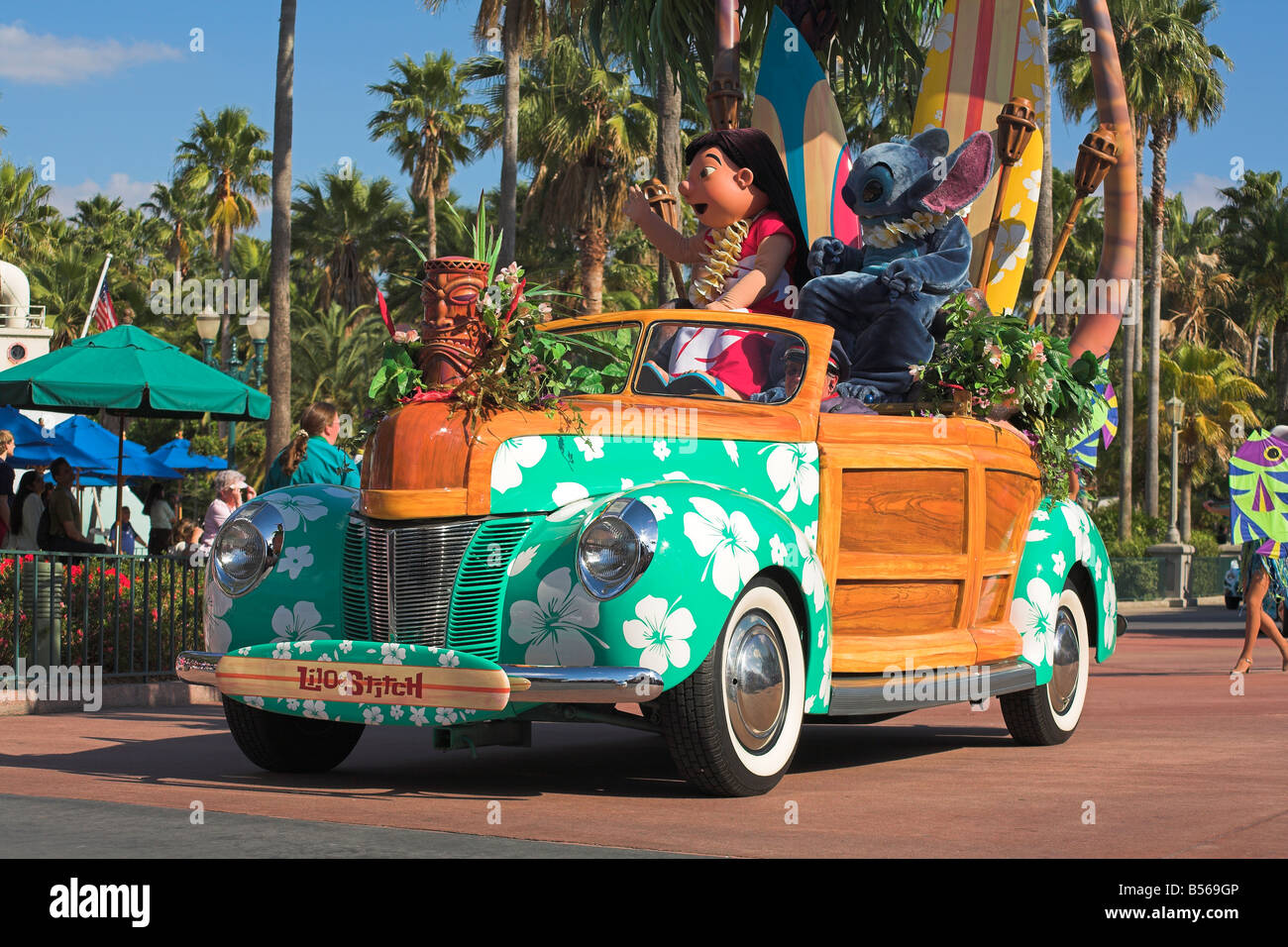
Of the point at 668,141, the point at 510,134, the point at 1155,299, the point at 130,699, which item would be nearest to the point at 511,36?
the point at 510,134

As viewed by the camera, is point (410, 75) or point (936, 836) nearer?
point (936, 836)

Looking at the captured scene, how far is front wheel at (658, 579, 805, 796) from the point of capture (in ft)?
19.2

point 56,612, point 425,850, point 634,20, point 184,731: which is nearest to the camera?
point 425,850

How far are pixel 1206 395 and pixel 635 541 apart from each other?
47.0 meters

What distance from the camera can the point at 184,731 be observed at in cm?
932

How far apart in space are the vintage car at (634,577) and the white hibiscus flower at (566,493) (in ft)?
0.04

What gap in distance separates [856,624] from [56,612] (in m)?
6.37

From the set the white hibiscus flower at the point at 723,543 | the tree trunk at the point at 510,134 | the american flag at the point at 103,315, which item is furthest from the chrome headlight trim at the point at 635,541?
the american flag at the point at 103,315

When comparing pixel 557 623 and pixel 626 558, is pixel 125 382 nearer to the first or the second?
pixel 557 623

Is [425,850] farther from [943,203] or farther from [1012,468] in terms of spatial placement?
[943,203]

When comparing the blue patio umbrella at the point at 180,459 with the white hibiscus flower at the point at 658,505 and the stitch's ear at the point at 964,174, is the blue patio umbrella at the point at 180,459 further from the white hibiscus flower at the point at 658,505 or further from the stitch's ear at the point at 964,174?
the white hibiscus flower at the point at 658,505

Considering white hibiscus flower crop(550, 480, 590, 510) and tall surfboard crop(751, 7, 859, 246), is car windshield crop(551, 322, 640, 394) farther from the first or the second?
tall surfboard crop(751, 7, 859, 246)

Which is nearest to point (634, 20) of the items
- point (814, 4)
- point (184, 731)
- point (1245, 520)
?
point (814, 4)

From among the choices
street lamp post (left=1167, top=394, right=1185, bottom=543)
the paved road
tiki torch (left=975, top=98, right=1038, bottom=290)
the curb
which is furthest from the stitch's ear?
street lamp post (left=1167, top=394, right=1185, bottom=543)
